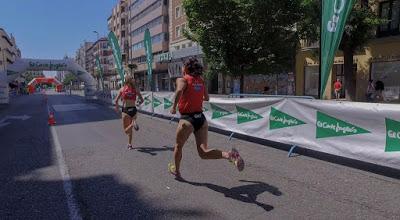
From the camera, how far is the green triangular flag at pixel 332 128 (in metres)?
6.59

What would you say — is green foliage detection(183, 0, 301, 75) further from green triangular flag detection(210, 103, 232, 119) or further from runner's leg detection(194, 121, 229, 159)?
runner's leg detection(194, 121, 229, 159)

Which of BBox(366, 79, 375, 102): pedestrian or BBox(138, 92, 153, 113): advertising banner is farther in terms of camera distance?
BBox(366, 79, 375, 102): pedestrian

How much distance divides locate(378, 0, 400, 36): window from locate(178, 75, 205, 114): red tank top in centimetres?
2134

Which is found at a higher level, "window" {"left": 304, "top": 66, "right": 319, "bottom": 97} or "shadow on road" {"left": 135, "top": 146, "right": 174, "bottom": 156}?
"window" {"left": 304, "top": 66, "right": 319, "bottom": 97}

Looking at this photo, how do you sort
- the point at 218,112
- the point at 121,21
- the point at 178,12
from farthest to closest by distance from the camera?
the point at 121,21
the point at 178,12
the point at 218,112

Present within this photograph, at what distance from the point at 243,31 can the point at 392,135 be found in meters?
15.3

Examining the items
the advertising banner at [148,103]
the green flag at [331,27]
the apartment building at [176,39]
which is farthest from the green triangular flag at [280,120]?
the apartment building at [176,39]

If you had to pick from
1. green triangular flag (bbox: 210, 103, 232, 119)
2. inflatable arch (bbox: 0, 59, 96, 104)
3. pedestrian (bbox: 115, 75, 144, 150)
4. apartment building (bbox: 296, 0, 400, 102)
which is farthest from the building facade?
pedestrian (bbox: 115, 75, 144, 150)

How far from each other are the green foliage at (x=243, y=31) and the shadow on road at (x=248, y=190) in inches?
599

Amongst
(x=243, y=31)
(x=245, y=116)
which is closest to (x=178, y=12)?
(x=243, y=31)

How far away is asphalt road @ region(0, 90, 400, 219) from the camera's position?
179 inches

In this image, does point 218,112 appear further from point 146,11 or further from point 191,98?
point 146,11

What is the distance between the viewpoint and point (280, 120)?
8297 mm

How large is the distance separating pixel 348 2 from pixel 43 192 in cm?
649
